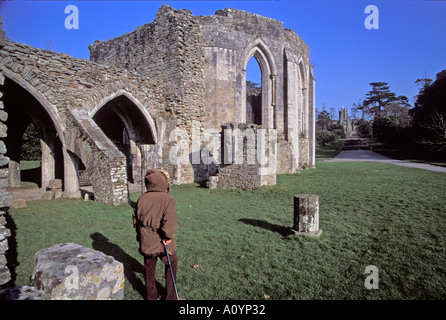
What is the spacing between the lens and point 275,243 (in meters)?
5.04

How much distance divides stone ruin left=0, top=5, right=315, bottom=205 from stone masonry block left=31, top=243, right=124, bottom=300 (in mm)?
5405

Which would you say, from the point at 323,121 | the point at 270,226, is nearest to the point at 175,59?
the point at 270,226

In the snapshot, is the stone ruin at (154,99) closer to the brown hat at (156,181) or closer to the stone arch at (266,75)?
the stone arch at (266,75)

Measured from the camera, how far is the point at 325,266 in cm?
403

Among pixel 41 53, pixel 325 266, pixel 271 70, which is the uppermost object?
pixel 271 70

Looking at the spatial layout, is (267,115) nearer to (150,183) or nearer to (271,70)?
(271,70)

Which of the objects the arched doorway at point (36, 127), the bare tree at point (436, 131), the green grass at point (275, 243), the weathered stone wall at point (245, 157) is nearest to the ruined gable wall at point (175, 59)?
the weathered stone wall at point (245, 157)

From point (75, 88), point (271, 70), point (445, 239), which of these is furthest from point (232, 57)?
point (445, 239)

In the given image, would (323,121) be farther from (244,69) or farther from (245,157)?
(245,157)

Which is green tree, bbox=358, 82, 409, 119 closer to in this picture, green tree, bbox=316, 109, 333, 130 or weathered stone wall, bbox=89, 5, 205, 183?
green tree, bbox=316, 109, 333, 130

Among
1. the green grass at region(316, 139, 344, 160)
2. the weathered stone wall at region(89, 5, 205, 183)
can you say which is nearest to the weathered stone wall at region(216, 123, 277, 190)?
the weathered stone wall at region(89, 5, 205, 183)

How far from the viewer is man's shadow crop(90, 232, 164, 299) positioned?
11.7ft

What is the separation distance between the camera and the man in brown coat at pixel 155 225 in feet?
9.80

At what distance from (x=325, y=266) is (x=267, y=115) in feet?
45.4
